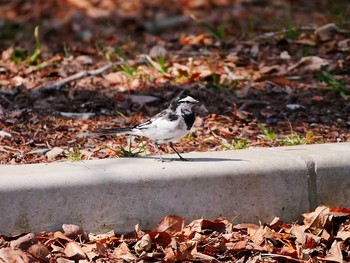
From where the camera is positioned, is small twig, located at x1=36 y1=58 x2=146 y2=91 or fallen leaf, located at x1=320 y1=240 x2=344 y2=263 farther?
small twig, located at x1=36 y1=58 x2=146 y2=91

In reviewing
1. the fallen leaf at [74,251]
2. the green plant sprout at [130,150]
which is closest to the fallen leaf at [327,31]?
the green plant sprout at [130,150]

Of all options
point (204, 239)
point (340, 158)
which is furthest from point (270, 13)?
point (204, 239)

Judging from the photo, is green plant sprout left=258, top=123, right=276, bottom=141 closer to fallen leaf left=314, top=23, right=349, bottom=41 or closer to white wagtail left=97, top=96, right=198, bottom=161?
white wagtail left=97, top=96, right=198, bottom=161

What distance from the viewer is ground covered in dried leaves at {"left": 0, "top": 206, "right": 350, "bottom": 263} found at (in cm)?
423

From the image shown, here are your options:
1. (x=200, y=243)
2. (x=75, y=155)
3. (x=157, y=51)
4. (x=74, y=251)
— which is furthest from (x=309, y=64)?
(x=74, y=251)

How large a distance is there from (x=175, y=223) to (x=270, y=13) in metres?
6.67

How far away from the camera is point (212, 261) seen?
4.30 meters

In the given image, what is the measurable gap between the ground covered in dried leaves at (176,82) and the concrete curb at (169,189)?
75cm

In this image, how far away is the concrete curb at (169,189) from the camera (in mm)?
4359

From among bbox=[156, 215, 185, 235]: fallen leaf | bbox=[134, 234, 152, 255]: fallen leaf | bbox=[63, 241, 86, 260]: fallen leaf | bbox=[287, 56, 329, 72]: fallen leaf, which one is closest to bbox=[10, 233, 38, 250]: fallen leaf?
bbox=[63, 241, 86, 260]: fallen leaf

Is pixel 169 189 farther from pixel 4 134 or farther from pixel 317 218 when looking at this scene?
pixel 4 134

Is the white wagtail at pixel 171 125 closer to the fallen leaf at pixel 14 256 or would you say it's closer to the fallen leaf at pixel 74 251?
the fallen leaf at pixel 74 251

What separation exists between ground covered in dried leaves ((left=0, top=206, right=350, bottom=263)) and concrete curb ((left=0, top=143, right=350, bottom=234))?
0.24ft

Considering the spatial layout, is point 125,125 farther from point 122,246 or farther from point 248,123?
point 122,246
